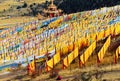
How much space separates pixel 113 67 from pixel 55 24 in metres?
23.9

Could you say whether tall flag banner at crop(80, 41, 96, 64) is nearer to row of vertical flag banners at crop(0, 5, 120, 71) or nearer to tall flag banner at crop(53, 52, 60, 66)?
row of vertical flag banners at crop(0, 5, 120, 71)

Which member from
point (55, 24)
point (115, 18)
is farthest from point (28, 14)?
point (115, 18)

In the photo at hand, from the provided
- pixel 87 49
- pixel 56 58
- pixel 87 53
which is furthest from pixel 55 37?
pixel 87 53

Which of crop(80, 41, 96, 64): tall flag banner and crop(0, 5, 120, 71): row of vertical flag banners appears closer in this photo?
crop(80, 41, 96, 64): tall flag banner

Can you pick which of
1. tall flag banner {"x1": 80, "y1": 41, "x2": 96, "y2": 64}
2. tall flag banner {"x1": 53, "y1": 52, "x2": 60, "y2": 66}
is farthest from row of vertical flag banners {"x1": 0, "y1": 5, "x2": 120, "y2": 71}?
tall flag banner {"x1": 80, "y1": 41, "x2": 96, "y2": 64}

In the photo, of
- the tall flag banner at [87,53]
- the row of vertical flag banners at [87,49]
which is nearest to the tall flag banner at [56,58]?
the row of vertical flag banners at [87,49]

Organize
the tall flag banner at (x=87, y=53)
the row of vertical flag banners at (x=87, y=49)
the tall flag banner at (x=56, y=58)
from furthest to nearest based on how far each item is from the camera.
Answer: the tall flag banner at (x=56, y=58)
the tall flag banner at (x=87, y=53)
the row of vertical flag banners at (x=87, y=49)

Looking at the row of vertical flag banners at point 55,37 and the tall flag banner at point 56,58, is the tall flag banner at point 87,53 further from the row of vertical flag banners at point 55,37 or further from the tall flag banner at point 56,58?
the tall flag banner at point 56,58

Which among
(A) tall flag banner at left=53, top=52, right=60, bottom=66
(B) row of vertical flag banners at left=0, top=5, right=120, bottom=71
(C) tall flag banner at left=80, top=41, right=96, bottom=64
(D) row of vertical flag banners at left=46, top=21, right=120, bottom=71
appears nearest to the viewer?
(D) row of vertical flag banners at left=46, top=21, right=120, bottom=71

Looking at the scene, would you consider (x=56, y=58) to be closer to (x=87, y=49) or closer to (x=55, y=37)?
(x=87, y=49)

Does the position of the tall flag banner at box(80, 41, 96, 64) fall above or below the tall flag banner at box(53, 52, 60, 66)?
above

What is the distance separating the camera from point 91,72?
37.0 meters

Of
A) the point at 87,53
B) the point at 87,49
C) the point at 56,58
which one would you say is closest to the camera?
the point at 87,53

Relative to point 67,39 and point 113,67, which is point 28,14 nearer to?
point 67,39
